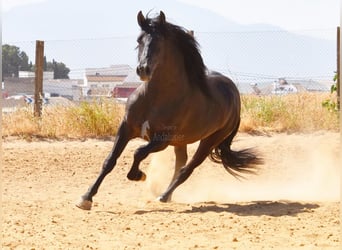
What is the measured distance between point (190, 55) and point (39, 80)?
6.31 meters

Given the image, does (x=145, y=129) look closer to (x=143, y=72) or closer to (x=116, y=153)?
(x=116, y=153)

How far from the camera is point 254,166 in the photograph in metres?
8.71

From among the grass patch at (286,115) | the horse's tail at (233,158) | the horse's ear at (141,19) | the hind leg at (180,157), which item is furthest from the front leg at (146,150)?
the grass patch at (286,115)

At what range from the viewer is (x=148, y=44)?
6.68 metres

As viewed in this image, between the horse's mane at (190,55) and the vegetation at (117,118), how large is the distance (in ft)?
15.4

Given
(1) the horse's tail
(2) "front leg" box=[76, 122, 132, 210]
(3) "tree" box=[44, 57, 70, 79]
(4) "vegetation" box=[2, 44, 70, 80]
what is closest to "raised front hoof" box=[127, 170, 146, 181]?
(2) "front leg" box=[76, 122, 132, 210]

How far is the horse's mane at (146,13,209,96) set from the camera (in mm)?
7281

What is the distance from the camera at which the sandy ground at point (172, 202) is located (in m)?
5.11

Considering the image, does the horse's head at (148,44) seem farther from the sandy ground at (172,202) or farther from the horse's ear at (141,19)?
the sandy ground at (172,202)

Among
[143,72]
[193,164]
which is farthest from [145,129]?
[193,164]

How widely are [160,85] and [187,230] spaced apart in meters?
1.97

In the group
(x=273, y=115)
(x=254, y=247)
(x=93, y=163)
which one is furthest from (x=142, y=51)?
(x=273, y=115)

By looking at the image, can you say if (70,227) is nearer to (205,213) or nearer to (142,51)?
(205,213)

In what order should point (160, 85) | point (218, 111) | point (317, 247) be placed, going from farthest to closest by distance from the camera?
1. point (218, 111)
2. point (160, 85)
3. point (317, 247)
